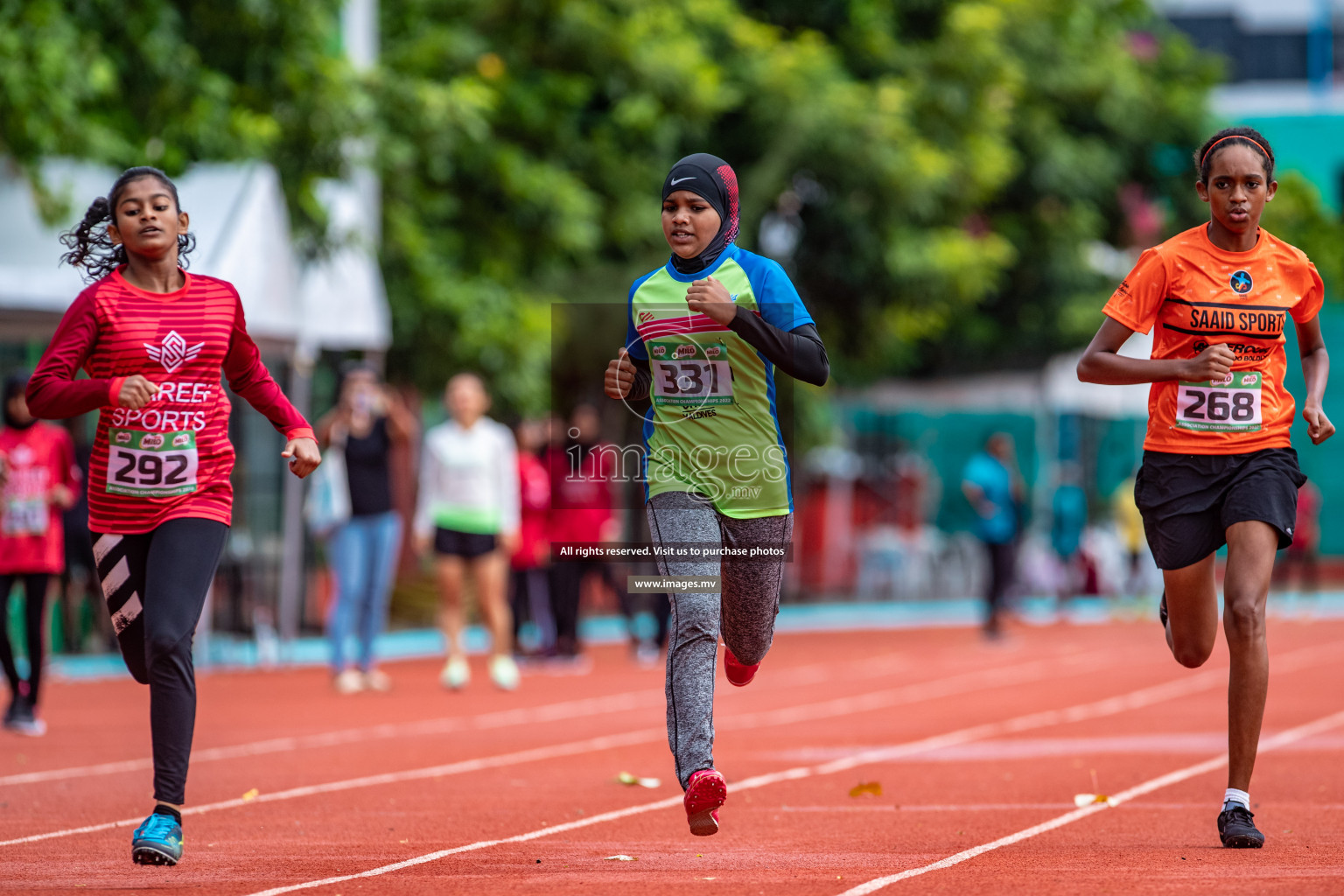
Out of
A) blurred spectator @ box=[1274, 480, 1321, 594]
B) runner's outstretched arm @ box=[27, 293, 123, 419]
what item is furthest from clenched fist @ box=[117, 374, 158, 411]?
blurred spectator @ box=[1274, 480, 1321, 594]

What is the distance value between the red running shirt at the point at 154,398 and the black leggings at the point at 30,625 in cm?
490

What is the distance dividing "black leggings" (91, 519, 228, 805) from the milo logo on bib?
309cm

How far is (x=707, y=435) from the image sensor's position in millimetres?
6297

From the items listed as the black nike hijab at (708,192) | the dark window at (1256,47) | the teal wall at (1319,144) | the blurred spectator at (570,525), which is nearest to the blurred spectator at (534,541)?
the blurred spectator at (570,525)

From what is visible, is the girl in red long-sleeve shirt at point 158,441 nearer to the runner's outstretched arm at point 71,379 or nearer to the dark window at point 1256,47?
the runner's outstretched arm at point 71,379

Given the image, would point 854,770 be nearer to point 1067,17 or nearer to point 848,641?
point 848,641

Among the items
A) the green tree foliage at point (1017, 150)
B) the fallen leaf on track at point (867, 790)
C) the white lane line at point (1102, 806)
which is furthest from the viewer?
the green tree foliage at point (1017, 150)

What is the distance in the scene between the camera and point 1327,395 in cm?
4153

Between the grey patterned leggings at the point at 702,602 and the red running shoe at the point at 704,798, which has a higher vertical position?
the grey patterned leggings at the point at 702,602

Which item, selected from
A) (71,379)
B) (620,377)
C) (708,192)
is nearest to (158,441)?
(71,379)

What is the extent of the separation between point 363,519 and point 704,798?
28.0 ft

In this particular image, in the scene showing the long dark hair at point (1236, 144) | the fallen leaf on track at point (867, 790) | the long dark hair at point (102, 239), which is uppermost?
the long dark hair at point (1236, 144)

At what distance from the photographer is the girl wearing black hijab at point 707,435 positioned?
6266 mm

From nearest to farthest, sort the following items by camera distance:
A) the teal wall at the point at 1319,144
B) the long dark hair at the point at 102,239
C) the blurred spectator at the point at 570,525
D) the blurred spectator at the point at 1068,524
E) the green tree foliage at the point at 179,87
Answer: the long dark hair at the point at 102,239 < the green tree foliage at the point at 179,87 < the blurred spectator at the point at 570,525 < the blurred spectator at the point at 1068,524 < the teal wall at the point at 1319,144
